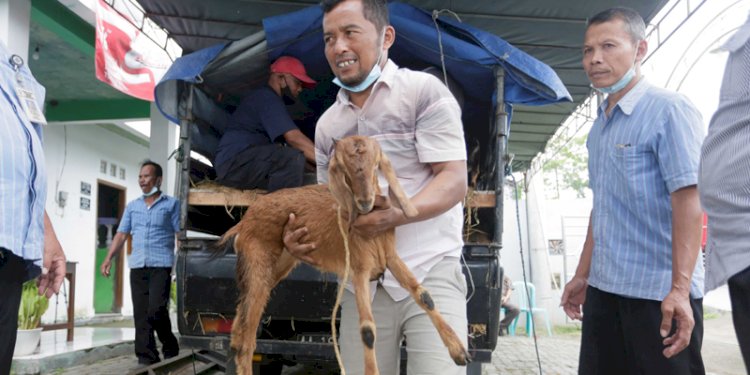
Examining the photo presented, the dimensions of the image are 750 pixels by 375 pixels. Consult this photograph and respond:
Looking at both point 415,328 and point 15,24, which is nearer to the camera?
point 415,328

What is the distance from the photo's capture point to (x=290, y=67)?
14.8ft

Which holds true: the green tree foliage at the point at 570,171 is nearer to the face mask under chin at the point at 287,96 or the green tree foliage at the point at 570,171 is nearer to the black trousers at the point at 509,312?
the black trousers at the point at 509,312

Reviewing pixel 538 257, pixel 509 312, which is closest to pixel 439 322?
pixel 509 312

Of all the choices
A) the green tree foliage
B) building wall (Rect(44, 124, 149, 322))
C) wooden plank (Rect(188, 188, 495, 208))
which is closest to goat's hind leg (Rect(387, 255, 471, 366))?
wooden plank (Rect(188, 188, 495, 208))

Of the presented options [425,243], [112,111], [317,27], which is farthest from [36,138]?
[112,111]

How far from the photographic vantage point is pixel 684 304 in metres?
2.26

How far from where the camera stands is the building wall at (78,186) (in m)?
11.0

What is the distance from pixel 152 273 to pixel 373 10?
5.28m

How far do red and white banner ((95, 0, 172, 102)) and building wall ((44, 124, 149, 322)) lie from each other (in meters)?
3.62

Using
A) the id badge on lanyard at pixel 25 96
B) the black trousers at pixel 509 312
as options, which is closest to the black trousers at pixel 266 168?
the id badge on lanyard at pixel 25 96

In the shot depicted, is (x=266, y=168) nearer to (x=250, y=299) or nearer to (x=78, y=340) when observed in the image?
(x=250, y=299)

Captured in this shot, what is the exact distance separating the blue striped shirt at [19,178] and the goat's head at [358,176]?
1.38m

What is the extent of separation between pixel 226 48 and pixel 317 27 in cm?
66

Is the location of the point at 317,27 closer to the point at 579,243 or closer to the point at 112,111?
the point at 112,111
